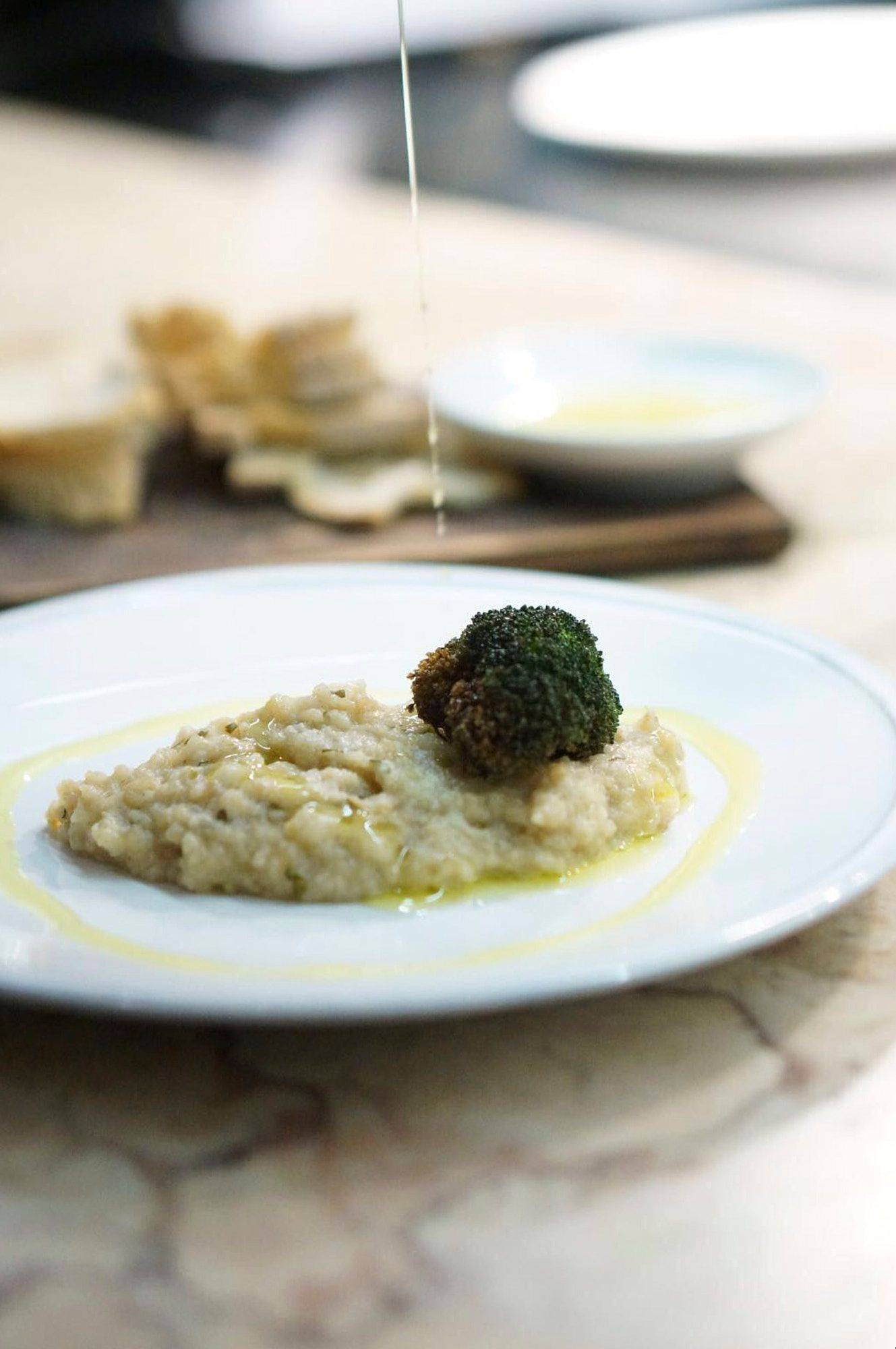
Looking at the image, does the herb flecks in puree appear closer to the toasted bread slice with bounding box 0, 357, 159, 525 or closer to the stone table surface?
the stone table surface

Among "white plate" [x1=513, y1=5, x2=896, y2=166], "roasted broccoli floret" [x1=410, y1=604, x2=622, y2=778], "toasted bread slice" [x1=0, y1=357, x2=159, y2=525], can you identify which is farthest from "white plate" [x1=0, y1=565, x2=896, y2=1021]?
"white plate" [x1=513, y1=5, x2=896, y2=166]

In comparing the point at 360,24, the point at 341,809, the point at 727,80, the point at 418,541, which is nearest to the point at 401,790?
the point at 341,809

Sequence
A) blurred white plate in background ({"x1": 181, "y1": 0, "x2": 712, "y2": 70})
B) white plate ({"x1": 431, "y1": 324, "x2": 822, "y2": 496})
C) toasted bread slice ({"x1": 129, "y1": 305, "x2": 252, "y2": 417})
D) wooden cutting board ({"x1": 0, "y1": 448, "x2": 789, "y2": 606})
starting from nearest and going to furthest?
wooden cutting board ({"x1": 0, "y1": 448, "x2": 789, "y2": 606}) < white plate ({"x1": 431, "y1": 324, "x2": 822, "y2": 496}) < toasted bread slice ({"x1": 129, "y1": 305, "x2": 252, "y2": 417}) < blurred white plate in background ({"x1": 181, "y1": 0, "x2": 712, "y2": 70})

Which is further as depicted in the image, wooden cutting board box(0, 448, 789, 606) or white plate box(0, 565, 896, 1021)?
wooden cutting board box(0, 448, 789, 606)

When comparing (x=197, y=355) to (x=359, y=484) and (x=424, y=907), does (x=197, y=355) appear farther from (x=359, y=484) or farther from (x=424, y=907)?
(x=424, y=907)

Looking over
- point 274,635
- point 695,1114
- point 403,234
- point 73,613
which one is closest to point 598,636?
point 274,635

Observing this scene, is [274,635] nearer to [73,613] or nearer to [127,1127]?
[73,613]

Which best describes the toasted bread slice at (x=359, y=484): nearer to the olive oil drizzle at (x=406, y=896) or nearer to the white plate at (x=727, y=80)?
the white plate at (x=727, y=80)
